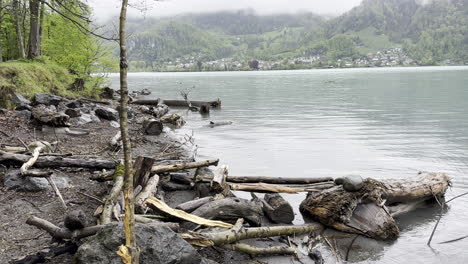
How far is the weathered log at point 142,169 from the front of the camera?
32.9ft

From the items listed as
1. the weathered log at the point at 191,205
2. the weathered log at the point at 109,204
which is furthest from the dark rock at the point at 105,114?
the weathered log at the point at 191,205

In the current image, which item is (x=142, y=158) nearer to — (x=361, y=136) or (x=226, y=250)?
(x=226, y=250)

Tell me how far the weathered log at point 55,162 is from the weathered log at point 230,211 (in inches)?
156

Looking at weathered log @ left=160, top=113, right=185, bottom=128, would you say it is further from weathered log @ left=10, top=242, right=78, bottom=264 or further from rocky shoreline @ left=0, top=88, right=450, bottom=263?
weathered log @ left=10, top=242, right=78, bottom=264

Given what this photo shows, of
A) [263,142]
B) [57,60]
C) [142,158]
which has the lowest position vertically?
[263,142]

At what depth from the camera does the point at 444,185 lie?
11984 mm

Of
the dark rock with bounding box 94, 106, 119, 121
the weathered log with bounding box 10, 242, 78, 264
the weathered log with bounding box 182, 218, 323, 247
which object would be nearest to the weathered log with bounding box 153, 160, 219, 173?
the weathered log with bounding box 182, 218, 323, 247

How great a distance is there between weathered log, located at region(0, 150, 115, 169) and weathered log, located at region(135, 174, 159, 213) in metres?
1.81

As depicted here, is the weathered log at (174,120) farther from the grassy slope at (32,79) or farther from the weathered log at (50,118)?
the weathered log at (50,118)

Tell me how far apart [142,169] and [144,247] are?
14.2ft

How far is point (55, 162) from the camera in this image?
35.9ft

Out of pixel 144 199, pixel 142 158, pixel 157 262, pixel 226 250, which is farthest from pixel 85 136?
pixel 157 262

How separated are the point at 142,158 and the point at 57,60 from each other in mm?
27811

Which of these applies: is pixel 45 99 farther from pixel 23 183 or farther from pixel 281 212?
pixel 281 212
